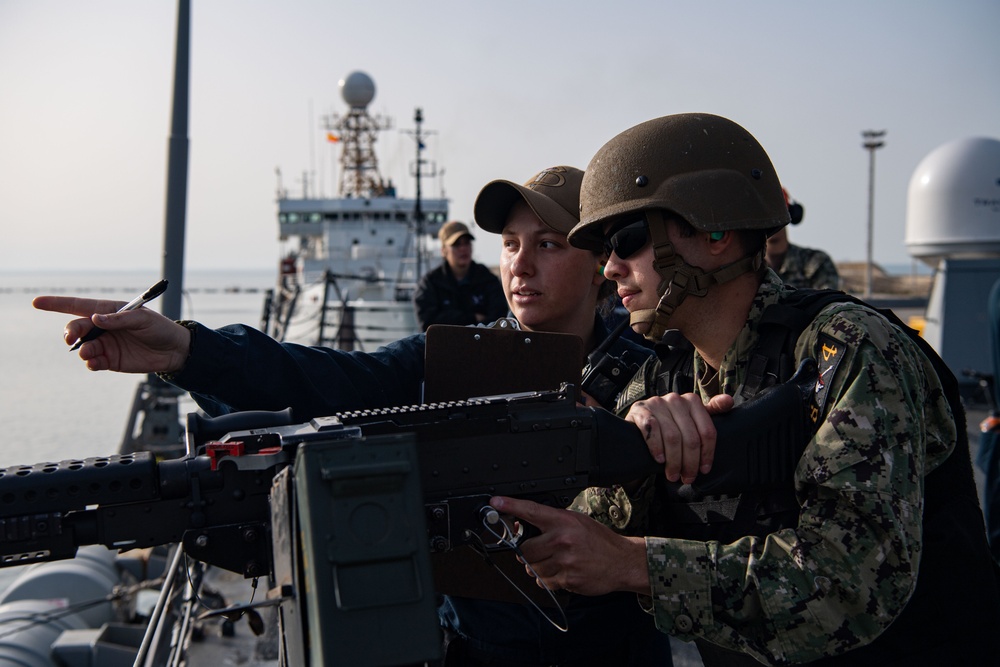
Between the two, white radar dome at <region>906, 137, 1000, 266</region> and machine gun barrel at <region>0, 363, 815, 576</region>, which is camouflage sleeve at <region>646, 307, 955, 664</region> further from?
white radar dome at <region>906, 137, 1000, 266</region>

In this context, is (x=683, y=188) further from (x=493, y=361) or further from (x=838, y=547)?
(x=838, y=547)

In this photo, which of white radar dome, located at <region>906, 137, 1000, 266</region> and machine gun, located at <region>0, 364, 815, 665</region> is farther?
white radar dome, located at <region>906, 137, 1000, 266</region>

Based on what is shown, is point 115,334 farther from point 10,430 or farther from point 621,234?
point 10,430

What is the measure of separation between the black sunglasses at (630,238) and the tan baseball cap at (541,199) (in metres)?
0.53

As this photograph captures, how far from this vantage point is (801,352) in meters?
2.01

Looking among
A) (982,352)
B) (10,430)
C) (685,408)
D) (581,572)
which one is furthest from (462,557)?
(10,430)

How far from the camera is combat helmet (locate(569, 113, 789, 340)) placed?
2207 mm

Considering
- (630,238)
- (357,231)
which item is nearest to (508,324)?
(630,238)

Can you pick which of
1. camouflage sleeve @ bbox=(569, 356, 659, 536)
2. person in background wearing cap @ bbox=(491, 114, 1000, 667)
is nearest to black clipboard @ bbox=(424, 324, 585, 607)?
camouflage sleeve @ bbox=(569, 356, 659, 536)

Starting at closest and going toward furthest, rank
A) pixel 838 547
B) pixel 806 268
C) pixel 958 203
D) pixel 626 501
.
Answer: pixel 838 547
pixel 626 501
pixel 806 268
pixel 958 203

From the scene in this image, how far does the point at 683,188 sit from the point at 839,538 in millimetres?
956

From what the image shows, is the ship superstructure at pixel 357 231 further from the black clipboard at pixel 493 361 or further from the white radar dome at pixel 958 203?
the black clipboard at pixel 493 361

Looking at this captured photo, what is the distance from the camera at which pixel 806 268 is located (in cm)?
768

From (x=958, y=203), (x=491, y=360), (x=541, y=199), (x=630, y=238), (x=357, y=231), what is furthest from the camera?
(x=357, y=231)
